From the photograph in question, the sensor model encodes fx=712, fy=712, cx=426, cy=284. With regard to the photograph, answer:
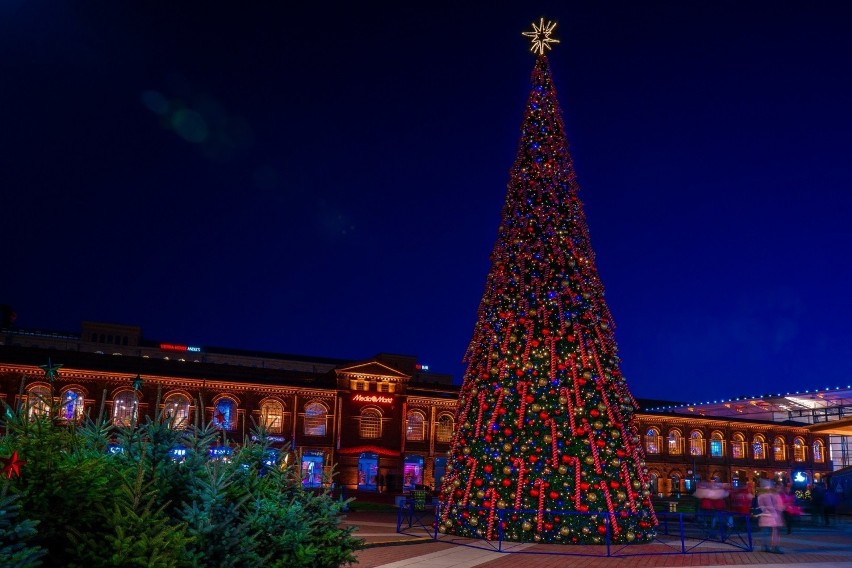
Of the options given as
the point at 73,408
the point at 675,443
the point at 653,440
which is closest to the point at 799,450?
the point at 675,443

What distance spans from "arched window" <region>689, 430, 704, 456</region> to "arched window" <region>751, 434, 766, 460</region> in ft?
21.0

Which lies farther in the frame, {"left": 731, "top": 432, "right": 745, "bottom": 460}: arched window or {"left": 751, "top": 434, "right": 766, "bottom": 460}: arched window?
{"left": 751, "top": 434, "right": 766, "bottom": 460}: arched window

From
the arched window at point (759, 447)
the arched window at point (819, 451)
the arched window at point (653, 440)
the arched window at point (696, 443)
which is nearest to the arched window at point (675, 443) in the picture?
the arched window at point (696, 443)

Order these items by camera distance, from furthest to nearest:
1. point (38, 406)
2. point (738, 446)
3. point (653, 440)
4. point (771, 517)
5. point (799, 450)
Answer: point (799, 450)
point (738, 446)
point (653, 440)
point (771, 517)
point (38, 406)

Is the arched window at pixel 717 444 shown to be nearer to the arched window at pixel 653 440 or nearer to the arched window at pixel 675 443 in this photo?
the arched window at pixel 675 443

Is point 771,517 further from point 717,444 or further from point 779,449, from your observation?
point 779,449

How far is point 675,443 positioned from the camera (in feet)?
220

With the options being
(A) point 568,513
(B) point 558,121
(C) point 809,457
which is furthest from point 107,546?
(C) point 809,457

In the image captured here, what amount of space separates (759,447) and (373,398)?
40.9m

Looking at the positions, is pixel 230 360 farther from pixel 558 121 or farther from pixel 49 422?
pixel 49 422

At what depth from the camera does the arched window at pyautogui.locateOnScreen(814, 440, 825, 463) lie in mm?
73062

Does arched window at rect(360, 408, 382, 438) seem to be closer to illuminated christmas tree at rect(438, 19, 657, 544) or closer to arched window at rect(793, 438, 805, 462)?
illuminated christmas tree at rect(438, 19, 657, 544)

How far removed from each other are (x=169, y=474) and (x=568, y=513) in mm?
10787

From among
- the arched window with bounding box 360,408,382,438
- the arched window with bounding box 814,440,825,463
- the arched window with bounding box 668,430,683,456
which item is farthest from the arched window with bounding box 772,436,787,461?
the arched window with bounding box 360,408,382,438
